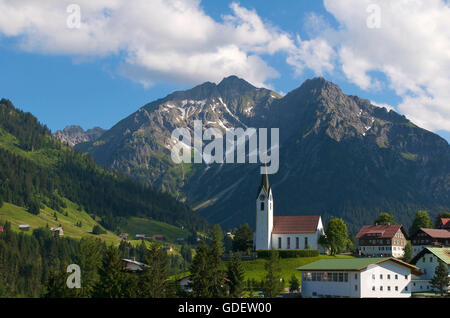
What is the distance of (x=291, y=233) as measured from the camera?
161500mm

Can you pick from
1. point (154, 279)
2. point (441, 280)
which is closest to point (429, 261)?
point (441, 280)

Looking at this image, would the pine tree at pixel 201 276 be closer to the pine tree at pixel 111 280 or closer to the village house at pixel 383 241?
the pine tree at pixel 111 280

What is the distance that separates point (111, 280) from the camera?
3477 inches

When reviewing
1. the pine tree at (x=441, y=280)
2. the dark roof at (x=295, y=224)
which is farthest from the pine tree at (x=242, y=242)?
the pine tree at (x=441, y=280)

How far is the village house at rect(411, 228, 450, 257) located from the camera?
518ft

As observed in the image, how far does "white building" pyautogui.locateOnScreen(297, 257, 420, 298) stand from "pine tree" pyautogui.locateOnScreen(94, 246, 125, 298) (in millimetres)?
39423

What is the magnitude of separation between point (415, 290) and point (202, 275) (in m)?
50.0

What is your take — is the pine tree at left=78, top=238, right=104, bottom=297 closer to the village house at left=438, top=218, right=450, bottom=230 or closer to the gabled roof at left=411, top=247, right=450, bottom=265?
the gabled roof at left=411, top=247, right=450, bottom=265

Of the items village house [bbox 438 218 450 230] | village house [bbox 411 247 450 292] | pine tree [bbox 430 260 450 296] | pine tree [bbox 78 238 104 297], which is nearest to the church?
village house [bbox 411 247 450 292]

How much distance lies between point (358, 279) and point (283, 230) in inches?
2401

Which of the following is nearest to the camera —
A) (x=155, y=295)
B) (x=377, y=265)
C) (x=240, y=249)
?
(x=155, y=295)

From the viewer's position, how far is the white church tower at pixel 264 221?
16300 centimetres
